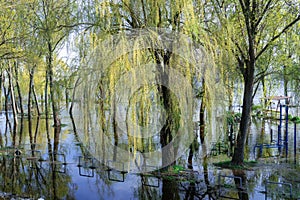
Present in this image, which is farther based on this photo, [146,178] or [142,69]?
[146,178]

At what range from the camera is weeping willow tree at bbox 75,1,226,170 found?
221 inches

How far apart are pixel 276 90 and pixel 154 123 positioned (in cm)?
1579

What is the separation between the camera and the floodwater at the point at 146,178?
6.43m

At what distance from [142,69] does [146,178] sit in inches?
118

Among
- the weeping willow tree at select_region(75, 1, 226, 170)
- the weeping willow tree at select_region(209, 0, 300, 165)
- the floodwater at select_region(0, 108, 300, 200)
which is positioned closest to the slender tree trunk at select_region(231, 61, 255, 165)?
the weeping willow tree at select_region(209, 0, 300, 165)

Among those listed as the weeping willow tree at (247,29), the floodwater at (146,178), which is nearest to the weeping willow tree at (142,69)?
the floodwater at (146,178)

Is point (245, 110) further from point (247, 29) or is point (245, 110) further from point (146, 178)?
point (146, 178)

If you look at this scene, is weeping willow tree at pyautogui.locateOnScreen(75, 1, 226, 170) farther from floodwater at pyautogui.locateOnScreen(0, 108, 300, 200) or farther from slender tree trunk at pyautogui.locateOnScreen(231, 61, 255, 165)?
slender tree trunk at pyautogui.locateOnScreen(231, 61, 255, 165)

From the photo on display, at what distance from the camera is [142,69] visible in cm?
571

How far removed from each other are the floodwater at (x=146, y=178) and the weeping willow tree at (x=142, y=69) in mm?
1089

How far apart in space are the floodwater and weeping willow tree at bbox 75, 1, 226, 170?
1.09 metres

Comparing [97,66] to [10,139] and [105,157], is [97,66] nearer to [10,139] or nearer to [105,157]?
[105,157]

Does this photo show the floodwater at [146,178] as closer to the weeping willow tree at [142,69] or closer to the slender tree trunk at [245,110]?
the slender tree trunk at [245,110]

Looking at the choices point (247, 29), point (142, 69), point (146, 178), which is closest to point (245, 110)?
point (247, 29)
